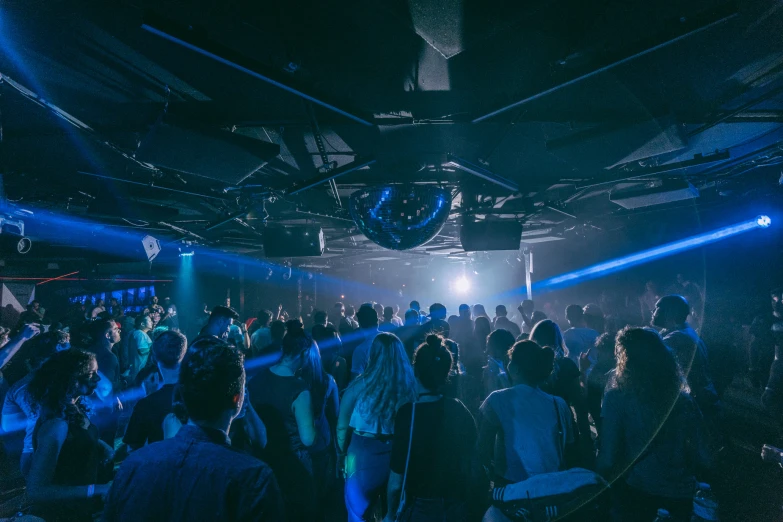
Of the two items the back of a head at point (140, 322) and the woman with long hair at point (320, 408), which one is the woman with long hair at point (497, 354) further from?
the back of a head at point (140, 322)

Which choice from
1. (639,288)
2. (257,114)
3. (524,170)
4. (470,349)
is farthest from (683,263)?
(257,114)

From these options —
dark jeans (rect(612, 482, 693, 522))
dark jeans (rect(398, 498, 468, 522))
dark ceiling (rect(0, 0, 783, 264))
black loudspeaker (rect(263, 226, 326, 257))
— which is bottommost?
dark jeans (rect(612, 482, 693, 522))

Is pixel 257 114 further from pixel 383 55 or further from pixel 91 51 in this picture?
pixel 383 55

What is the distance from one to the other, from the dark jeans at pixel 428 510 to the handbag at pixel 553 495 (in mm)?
377

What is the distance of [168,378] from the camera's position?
241 cm

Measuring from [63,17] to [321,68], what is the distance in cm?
160

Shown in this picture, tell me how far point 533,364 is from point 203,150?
9.92 feet

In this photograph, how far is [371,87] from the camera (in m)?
2.95

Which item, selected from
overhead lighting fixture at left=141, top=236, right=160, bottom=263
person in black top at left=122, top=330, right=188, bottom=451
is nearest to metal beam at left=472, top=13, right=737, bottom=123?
person in black top at left=122, top=330, right=188, bottom=451

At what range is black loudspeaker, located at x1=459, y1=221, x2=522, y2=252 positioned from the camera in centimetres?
584

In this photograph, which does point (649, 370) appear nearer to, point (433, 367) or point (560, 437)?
point (560, 437)

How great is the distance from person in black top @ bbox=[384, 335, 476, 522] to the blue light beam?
6703 mm

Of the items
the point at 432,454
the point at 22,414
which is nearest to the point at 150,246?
the point at 22,414

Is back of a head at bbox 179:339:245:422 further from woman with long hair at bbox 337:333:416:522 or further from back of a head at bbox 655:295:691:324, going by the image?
back of a head at bbox 655:295:691:324
